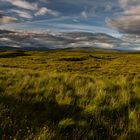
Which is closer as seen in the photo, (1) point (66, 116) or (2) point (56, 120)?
(2) point (56, 120)

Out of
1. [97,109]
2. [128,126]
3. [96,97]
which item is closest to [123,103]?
[96,97]

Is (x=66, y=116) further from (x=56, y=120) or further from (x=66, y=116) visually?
(x=56, y=120)

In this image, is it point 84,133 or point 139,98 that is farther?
point 139,98

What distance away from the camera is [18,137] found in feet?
17.6

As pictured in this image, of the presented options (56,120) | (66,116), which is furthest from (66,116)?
(56,120)

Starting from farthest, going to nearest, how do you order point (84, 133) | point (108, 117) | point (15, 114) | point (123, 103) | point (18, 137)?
point (123, 103) → point (108, 117) → point (15, 114) → point (84, 133) → point (18, 137)

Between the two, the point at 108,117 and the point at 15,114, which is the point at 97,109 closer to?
the point at 108,117

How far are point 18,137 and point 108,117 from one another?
2917mm

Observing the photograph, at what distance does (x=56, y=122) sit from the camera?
7.00 meters

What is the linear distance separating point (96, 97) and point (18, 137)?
461 centimetres

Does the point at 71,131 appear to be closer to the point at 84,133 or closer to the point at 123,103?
the point at 84,133

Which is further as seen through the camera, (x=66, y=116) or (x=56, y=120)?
(x=66, y=116)

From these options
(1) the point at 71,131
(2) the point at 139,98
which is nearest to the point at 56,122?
(1) the point at 71,131

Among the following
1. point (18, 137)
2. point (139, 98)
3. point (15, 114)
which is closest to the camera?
point (18, 137)
